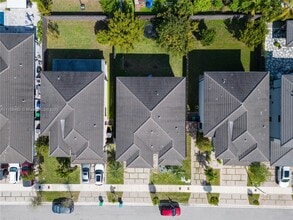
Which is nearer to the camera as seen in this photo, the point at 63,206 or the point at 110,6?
the point at 110,6

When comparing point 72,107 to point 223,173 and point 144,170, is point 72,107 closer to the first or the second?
point 144,170

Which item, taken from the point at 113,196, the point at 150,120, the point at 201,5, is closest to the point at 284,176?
the point at 150,120

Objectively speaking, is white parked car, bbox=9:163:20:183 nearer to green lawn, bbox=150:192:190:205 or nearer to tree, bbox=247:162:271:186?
green lawn, bbox=150:192:190:205

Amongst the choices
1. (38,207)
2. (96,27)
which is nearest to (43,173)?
(38,207)

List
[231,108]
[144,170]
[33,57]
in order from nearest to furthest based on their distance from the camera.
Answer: [231,108]
[33,57]
[144,170]

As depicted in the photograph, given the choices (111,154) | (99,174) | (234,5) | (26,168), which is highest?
(234,5)

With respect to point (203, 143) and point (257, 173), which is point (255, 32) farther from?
point (257, 173)

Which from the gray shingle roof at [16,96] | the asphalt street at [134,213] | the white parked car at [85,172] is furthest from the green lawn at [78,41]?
the asphalt street at [134,213]
